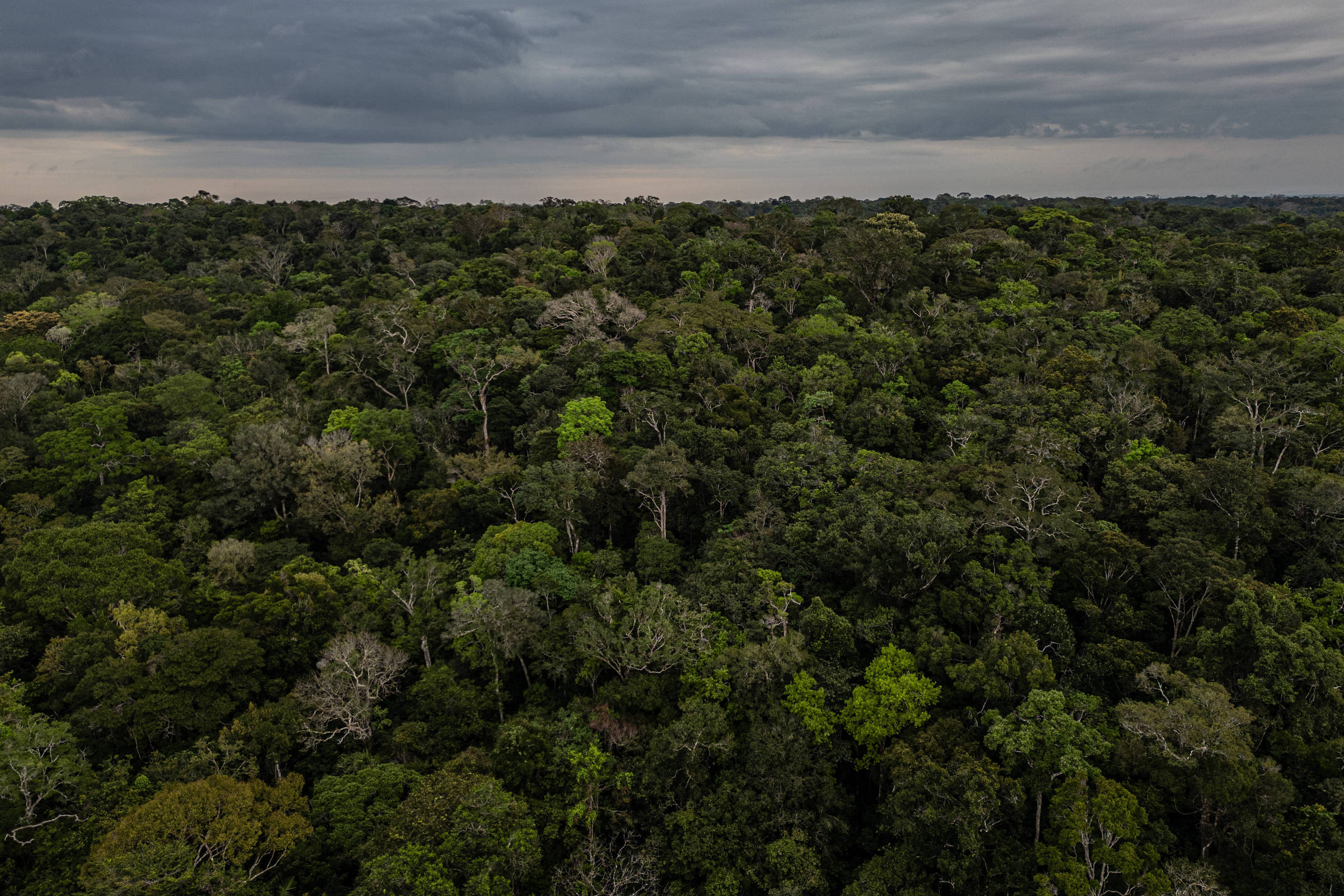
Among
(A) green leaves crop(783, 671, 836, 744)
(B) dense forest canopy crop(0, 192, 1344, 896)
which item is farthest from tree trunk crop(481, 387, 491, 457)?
(A) green leaves crop(783, 671, 836, 744)

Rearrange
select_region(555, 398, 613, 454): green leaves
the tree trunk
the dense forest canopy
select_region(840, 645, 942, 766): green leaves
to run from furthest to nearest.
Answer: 1. the tree trunk
2. select_region(555, 398, 613, 454): green leaves
3. select_region(840, 645, 942, 766): green leaves
4. the dense forest canopy

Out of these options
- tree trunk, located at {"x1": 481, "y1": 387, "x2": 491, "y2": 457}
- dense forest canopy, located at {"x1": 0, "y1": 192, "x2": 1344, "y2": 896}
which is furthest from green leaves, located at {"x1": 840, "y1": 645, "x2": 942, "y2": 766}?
tree trunk, located at {"x1": 481, "y1": 387, "x2": 491, "y2": 457}

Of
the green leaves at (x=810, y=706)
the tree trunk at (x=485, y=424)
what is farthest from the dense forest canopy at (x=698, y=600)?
the tree trunk at (x=485, y=424)

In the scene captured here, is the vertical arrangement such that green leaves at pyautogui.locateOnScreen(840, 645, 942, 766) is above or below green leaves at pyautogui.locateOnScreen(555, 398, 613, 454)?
below

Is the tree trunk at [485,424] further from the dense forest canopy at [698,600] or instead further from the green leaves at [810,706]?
the green leaves at [810,706]

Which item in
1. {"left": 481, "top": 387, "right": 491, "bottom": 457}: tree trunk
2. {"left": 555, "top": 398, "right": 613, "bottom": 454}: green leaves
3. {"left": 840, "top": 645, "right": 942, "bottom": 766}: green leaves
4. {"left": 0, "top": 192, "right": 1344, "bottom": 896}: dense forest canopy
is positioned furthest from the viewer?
{"left": 481, "top": 387, "right": 491, "bottom": 457}: tree trunk

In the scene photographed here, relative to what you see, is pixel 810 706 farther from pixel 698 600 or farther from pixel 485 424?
pixel 485 424

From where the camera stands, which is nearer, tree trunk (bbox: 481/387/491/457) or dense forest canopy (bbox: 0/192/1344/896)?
dense forest canopy (bbox: 0/192/1344/896)

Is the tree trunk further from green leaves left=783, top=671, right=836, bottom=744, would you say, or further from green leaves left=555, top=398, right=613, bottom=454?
green leaves left=783, top=671, right=836, bottom=744

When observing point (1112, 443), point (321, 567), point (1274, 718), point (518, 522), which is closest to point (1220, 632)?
point (1274, 718)
